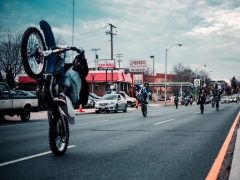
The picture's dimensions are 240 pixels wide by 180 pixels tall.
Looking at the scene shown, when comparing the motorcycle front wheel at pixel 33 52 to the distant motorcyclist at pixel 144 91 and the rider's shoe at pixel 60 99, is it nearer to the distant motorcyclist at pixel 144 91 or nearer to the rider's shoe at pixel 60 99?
the rider's shoe at pixel 60 99

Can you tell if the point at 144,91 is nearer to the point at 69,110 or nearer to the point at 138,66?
the point at 69,110

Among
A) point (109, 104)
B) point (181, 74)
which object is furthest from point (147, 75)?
point (109, 104)

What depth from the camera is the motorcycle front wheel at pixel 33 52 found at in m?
6.14

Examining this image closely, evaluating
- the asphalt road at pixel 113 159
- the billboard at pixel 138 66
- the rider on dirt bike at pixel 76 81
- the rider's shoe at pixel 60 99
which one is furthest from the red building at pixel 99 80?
the rider's shoe at pixel 60 99

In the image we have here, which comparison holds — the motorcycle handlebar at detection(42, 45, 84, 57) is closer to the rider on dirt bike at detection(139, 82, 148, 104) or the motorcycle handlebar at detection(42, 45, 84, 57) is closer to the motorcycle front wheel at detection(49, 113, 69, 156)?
the motorcycle front wheel at detection(49, 113, 69, 156)

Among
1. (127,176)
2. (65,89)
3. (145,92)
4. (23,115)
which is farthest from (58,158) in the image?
(145,92)

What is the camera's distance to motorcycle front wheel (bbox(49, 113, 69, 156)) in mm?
6020

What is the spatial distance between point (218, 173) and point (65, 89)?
307 centimetres

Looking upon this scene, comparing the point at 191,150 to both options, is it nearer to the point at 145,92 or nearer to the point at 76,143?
the point at 76,143

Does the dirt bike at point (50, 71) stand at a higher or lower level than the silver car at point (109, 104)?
higher

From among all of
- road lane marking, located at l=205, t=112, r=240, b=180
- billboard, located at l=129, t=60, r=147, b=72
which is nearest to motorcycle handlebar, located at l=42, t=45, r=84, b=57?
road lane marking, located at l=205, t=112, r=240, b=180

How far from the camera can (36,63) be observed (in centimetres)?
633

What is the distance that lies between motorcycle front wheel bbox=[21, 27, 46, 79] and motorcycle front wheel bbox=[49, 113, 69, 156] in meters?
0.97

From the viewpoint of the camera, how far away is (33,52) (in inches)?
248
